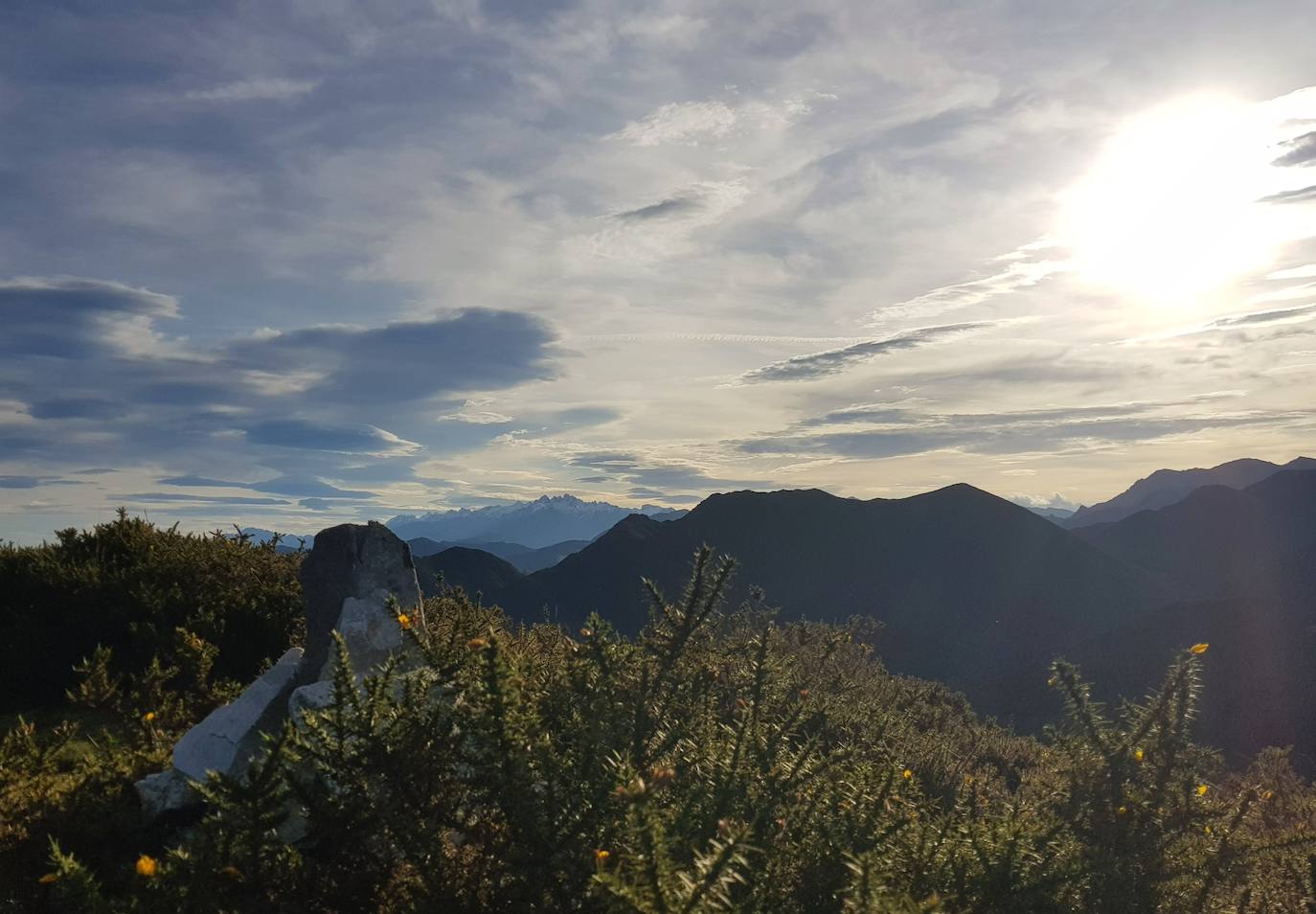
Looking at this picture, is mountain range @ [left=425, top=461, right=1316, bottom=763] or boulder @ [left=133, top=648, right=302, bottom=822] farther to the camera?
mountain range @ [left=425, top=461, right=1316, bottom=763]

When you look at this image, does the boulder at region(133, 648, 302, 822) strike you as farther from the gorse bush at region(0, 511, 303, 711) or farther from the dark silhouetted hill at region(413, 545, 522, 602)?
the dark silhouetted hill at region(413, 545, 522, 602)

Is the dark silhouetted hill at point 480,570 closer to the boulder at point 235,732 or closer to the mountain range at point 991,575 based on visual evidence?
the mountain range at point 991,575

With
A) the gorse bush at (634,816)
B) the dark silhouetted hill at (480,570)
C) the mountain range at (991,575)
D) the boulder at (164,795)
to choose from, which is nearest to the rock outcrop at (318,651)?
the boulder at (164,795)

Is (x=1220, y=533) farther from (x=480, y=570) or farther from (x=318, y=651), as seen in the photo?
(x=318, y=651)

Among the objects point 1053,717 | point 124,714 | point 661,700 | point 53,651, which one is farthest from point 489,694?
point 1053,717

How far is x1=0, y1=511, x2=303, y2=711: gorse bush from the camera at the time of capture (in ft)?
26.0

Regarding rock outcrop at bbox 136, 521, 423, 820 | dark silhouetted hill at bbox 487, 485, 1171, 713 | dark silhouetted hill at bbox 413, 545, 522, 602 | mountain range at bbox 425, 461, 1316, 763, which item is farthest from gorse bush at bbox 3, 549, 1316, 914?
dark silhouetted hill at bbox 413, 545, 522, 602

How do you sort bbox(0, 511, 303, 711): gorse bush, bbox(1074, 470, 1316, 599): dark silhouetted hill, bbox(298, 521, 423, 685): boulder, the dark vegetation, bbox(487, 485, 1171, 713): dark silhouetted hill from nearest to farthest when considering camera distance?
bbox(298, 521, 423, 685): boulder
bbox(0, 511, 303, 711): gorse bush
the dark vegetation
bbox(487, 485, 1171, 713): dark silhouetted hill
bbox(1074, 470, 1316, 599): dark silhouetted hill

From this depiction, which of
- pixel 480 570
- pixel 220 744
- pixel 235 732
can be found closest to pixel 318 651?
pixel 235 732

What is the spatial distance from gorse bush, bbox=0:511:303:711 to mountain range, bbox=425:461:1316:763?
7876 cm

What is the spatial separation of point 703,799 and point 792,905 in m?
0.59

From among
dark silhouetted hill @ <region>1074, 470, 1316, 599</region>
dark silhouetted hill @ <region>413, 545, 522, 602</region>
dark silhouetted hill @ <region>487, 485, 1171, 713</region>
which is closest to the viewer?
dark silhouetted hill @ <region>487, 485, 1171, 713</region>

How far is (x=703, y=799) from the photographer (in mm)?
3695

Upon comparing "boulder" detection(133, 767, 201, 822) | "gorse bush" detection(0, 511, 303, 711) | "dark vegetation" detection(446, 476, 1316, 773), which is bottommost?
"dark vegetation" detection(446, 476, 1316, 773)
